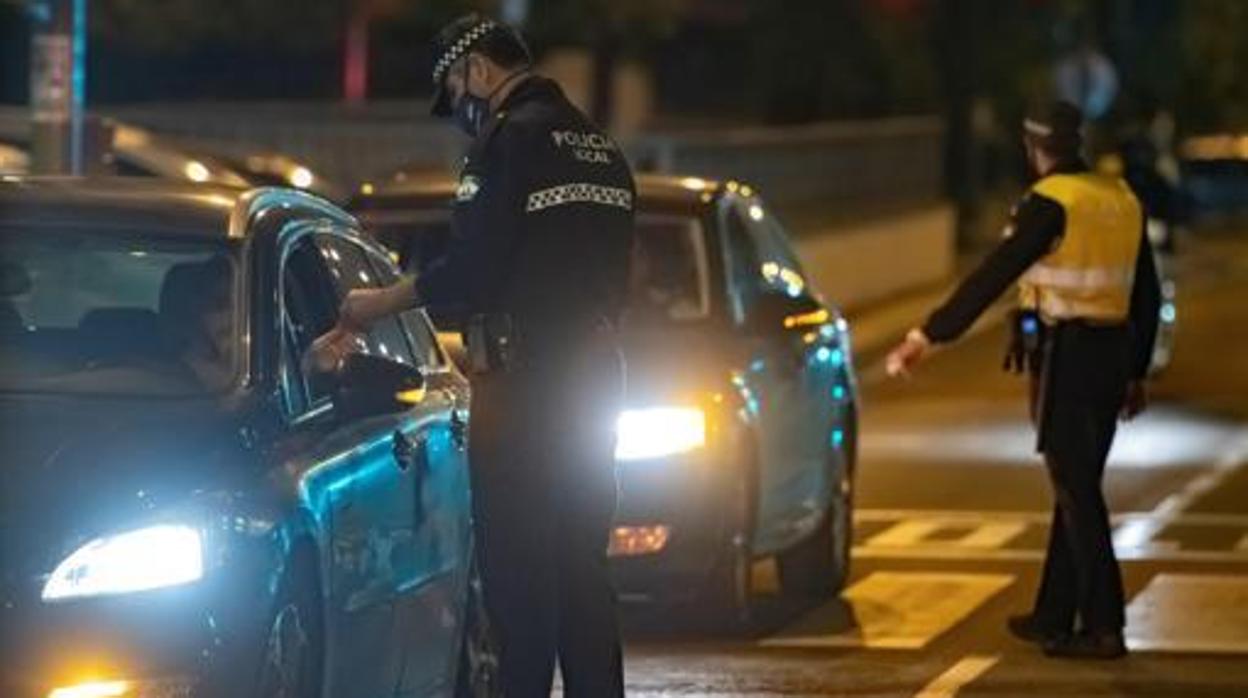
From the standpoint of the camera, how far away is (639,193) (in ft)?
41.1

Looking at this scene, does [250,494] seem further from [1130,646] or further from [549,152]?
[1130,646]

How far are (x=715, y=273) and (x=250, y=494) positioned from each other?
537cm

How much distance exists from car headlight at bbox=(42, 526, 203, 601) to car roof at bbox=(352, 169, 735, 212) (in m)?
5.73

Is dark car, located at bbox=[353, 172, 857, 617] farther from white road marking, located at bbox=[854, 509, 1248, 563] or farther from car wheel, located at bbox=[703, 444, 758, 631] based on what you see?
white road marking, located at bbox=[854, 509, 1248, 563]

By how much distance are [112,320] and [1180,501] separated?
9.53m

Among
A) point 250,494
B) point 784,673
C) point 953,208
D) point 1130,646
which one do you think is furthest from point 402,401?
point 953,208

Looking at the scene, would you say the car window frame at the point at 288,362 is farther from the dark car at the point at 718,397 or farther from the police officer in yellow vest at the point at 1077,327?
the police officer in yellow vest at the point at 1077,327

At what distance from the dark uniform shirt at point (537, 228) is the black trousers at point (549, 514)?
5.8 inches

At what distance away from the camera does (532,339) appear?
793 centimetres

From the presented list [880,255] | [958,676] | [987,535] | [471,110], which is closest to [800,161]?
[880,255]

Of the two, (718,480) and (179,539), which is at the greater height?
(179,539)

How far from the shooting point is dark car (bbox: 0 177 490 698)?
6684 mm

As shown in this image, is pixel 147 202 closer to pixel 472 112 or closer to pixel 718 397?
pixel 472 112

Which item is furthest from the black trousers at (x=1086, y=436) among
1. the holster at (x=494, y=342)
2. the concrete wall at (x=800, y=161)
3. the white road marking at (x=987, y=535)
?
the concrete wall at (x=800, y=161)
